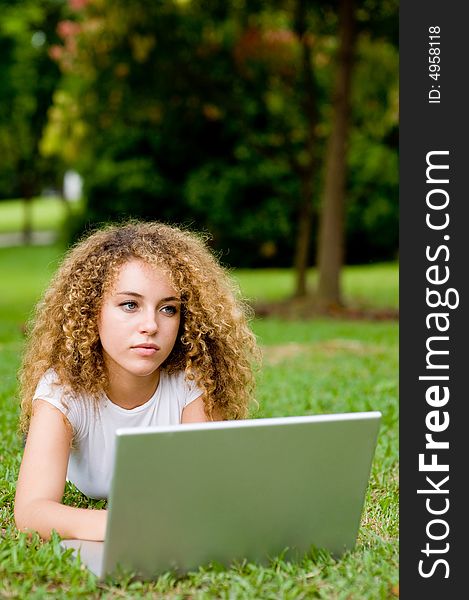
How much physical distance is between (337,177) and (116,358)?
29.3 ft

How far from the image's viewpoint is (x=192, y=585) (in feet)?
8.10

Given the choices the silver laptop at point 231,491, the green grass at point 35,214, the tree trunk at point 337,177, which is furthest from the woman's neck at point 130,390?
the green grass at point 35,214

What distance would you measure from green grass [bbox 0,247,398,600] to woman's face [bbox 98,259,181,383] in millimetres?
602

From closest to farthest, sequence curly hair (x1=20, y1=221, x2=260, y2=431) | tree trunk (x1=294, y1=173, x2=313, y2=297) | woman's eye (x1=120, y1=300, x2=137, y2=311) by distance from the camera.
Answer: woman's eye (x1=120, y1=300, x2=137, y2=311), curly hair (x1=20, y1=221, x2=260, y2=431), tree trunk (x1=294, y1=173, x2=313, y2=297)

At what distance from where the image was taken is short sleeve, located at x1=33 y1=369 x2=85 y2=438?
2.91m

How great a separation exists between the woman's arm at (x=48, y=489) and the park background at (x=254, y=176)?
0.27 feet

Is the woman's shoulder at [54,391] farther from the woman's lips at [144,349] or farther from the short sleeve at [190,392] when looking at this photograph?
the short sleeve at [190,392]

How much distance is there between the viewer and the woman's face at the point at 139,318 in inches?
113

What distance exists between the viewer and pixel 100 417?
10.0 ft

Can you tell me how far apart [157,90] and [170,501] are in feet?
34.6

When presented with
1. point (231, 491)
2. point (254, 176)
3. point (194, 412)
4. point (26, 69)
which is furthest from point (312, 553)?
point (254, 176)

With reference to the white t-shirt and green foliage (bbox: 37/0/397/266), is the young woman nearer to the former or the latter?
the white t-shirt

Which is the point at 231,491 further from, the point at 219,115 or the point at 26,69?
the point at 26,69

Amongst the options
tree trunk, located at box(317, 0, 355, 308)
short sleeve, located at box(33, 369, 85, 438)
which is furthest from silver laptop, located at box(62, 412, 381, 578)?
tree trunk, located at box(317, 0, 355, 308)
